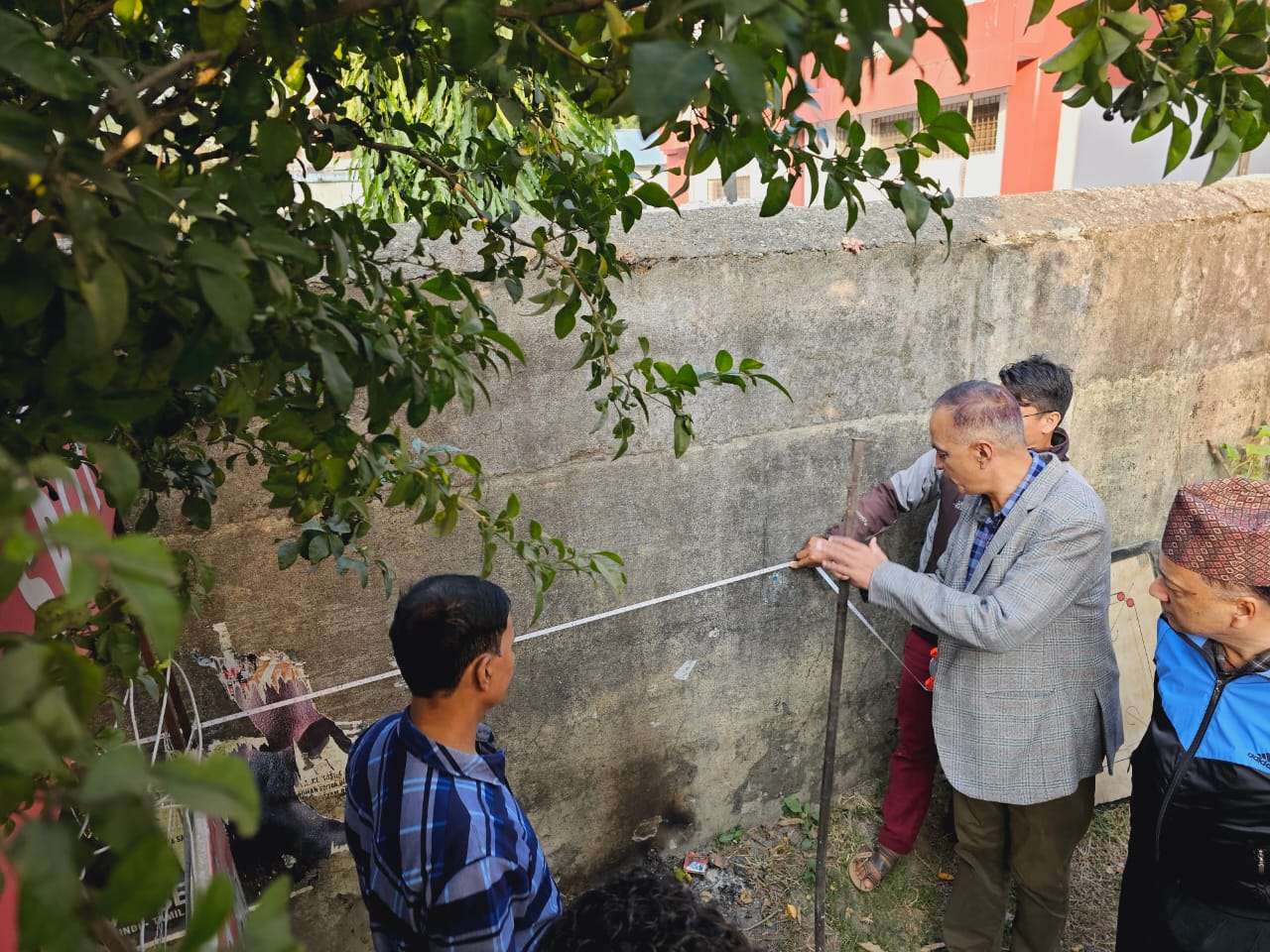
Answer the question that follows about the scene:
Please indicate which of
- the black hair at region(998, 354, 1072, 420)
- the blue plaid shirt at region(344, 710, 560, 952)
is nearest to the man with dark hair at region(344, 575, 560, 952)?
the blue plaid shirt at region(344, 710, 560, 952)

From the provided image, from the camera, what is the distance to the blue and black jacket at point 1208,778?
1.96m

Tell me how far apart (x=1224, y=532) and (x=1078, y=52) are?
4.98 ft

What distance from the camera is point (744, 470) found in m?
2.98

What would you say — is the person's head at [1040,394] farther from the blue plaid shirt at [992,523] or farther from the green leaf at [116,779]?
the green leaf at [116,779]

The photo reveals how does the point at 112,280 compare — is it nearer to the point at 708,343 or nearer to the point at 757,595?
the point at 708,343

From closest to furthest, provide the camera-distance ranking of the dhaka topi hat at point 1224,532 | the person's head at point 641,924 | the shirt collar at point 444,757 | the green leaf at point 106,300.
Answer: the green leaf at point 106,300
the person's head at point 641,924
the shirt collar at point 444,757
the dhaka topi hat at point 1224,532

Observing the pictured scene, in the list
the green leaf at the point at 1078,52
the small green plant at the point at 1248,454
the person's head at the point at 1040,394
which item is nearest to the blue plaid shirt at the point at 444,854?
the green leaf at the point at 1078,52

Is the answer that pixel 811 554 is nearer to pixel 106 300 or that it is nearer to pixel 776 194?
pixel 776 194

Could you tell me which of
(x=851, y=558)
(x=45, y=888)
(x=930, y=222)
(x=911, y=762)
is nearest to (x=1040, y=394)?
(x=930, y=222)

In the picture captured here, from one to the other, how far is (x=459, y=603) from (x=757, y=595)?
1.69 metres

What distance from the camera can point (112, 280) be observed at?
0.55 meters

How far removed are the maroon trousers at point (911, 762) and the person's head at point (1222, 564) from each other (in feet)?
4.11

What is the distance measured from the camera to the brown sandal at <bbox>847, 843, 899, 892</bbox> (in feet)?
10.8

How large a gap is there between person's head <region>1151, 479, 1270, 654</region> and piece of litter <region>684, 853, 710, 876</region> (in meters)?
1.95
